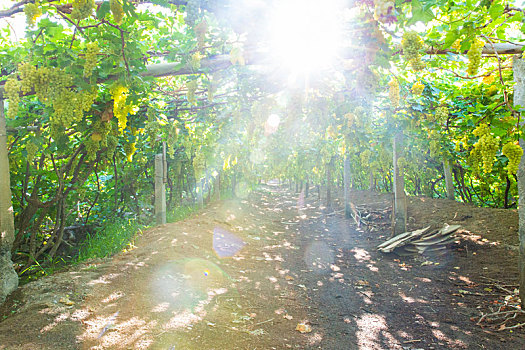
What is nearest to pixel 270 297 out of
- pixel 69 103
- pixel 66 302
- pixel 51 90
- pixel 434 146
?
pixel 66 302

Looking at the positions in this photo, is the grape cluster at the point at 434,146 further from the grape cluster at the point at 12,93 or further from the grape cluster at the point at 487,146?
the grape cluster at the point at 12,93

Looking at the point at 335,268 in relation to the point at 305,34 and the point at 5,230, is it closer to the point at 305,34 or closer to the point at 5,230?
the point at 305,34

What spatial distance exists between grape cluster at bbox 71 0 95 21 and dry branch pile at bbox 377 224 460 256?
18.6ft

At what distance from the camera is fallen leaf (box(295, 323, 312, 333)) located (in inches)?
117

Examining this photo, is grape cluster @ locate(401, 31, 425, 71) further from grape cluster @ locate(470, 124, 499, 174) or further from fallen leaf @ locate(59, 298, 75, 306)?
fallen leaf @ locate(59, 298, 75, 306)

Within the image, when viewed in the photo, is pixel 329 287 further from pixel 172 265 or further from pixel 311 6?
pixel 311 6

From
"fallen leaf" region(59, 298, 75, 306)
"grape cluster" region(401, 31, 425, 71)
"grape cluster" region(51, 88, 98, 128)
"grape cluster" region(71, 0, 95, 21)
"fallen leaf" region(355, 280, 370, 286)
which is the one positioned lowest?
"fallen leaf" region(355, 280, 370, 286)

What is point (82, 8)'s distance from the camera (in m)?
2.09

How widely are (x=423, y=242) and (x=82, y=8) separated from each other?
5.89 m

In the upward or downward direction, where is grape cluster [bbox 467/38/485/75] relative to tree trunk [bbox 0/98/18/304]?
upward

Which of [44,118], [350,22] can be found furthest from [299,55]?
[44,118]

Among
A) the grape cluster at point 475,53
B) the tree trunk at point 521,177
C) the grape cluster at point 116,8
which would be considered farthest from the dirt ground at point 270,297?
the grape cluster at point 116,8

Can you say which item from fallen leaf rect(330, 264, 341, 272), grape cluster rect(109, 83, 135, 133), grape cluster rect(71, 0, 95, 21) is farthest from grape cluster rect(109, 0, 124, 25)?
fallen leaf rect(330, 264, 341, 272)

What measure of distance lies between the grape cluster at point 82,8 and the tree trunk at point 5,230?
1785mm
